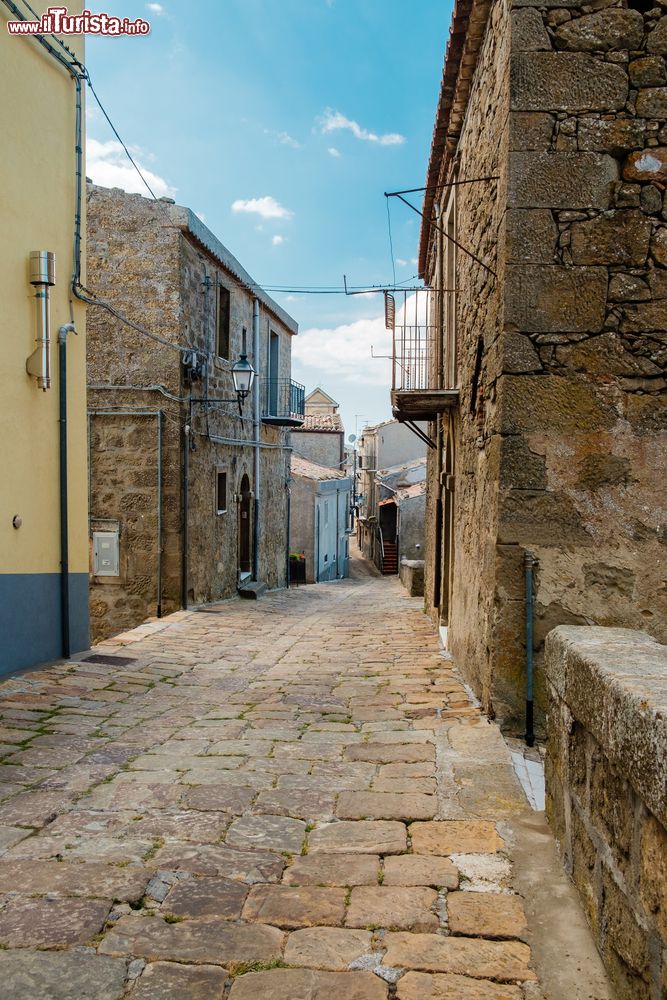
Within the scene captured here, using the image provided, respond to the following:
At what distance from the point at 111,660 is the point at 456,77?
585 centimetres

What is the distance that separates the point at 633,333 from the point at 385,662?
384cm

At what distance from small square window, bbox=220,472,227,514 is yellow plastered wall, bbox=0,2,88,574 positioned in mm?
5781

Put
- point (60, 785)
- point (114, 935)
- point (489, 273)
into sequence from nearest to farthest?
1. point (114, 935)
2. point (60, 785)
3. point (489, 273)

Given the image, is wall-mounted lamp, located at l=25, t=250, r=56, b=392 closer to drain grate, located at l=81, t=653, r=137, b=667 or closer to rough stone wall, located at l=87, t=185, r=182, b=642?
drain grate, located at l=81, t=653, r=137, b=667

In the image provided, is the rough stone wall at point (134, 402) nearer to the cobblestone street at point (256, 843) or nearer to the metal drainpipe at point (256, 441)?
the metal drainpipe at point (256, 441)

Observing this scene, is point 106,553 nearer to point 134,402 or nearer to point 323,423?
point 134,402

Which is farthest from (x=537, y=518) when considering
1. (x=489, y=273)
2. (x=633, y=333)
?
(x=489, y=273)

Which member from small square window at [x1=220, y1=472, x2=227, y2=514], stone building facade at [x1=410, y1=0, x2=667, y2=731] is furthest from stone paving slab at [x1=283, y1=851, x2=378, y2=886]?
small square window at [x1=220, y1=472, x2=227, y2=514]

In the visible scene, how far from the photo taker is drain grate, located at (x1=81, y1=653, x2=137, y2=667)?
707cm

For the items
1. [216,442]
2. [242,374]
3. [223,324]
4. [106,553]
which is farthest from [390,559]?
[106,553]

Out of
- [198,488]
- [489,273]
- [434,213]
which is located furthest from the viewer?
[198,488]

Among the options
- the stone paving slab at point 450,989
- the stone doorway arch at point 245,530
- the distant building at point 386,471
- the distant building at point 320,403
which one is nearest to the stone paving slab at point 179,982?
the stone paving slab at point 450,989

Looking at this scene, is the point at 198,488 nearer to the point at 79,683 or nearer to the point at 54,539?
the point at 54,539

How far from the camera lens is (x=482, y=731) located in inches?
185
